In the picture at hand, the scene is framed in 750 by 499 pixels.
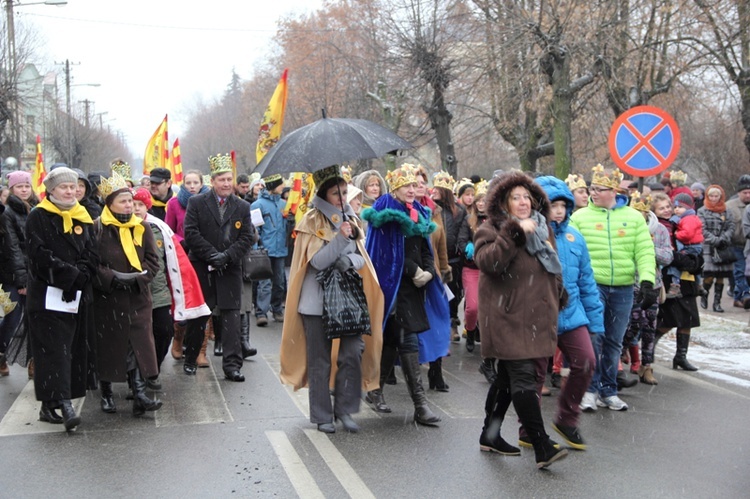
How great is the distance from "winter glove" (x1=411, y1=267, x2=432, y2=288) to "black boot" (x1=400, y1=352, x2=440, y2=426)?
548mm

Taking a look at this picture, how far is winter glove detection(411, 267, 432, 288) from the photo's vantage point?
7.19m

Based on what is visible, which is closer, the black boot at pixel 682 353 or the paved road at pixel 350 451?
the paved road at pixel 350 451

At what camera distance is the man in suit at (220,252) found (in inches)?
342

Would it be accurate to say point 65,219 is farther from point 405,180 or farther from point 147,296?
point 405,180

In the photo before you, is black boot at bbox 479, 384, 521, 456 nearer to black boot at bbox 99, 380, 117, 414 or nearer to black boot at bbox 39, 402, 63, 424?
black boot at bbox 99, 380, 117, 414

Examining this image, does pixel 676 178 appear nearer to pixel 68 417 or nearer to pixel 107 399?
pixel 107 399

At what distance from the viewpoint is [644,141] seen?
10.2 meters

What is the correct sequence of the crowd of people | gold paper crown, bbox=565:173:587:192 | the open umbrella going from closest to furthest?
the crowd of people, the open umbrella, gold paper crown, bbox=565:173:587:192

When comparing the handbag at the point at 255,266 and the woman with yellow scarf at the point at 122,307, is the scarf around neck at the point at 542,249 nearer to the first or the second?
the woman with yellow scarf at the point at 122,307

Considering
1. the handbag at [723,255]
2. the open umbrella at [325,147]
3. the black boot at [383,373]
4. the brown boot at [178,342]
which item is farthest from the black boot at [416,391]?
the handbag at [723,255]

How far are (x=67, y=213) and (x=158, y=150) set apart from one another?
9.97 meters

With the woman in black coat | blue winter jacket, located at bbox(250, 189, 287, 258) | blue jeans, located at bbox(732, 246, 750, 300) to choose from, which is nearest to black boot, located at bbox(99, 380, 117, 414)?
the woman in black coat

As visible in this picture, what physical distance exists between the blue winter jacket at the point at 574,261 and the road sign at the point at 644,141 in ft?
12.1

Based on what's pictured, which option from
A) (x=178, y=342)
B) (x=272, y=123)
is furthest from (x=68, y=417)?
(x=272, y=123)
